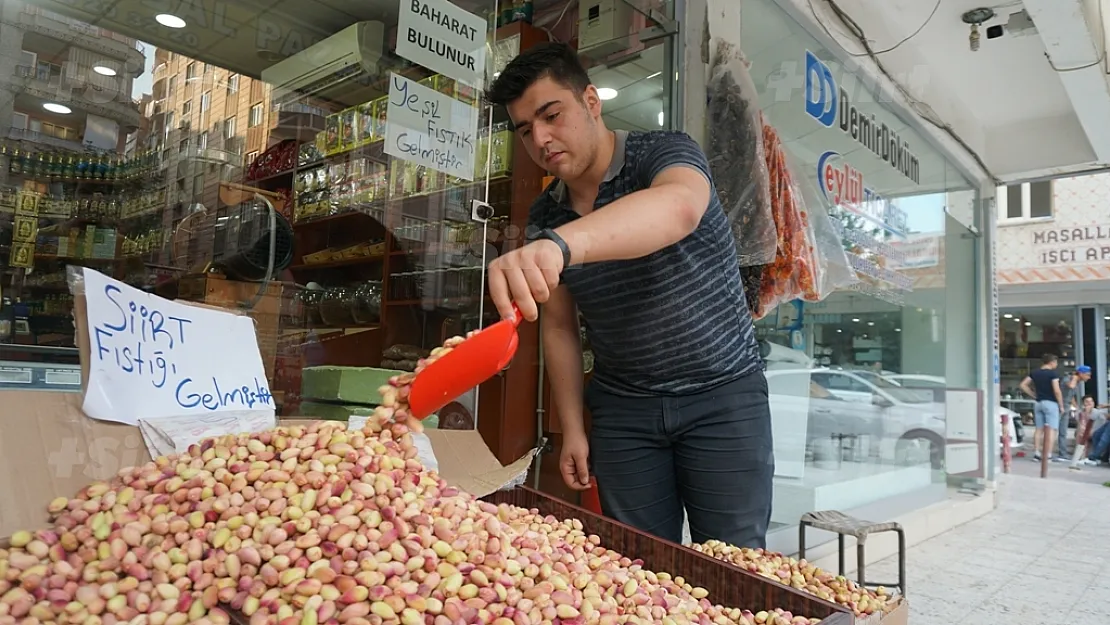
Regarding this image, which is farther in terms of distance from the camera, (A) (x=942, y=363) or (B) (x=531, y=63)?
(A) (x=942, y=363)

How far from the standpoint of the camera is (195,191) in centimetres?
244

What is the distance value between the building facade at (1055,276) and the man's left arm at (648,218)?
333 inches

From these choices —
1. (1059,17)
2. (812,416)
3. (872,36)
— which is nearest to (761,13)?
(872,36)

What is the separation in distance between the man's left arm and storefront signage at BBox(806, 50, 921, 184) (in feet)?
7.71

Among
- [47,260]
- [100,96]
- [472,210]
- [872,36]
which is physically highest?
[872,36]

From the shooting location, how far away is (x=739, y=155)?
2248mm

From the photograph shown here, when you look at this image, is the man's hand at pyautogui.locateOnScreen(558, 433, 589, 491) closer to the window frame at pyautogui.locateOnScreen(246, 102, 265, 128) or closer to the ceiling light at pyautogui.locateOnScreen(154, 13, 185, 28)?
the window frame at pyautogui.locateOnScreen(246, 102, 265, 128)

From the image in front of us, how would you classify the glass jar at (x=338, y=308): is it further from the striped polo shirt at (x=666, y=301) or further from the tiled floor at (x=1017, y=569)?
the tiled floor at (x=1017, y=569)

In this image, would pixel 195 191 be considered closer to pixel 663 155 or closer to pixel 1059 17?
pixel 663 155

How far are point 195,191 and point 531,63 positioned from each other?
5.80 ft

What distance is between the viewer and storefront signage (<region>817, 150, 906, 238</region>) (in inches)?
131

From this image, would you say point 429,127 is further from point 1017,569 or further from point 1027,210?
point 1027,210

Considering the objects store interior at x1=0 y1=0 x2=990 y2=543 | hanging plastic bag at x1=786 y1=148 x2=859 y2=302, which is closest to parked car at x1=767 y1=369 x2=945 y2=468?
store interior at x1=0 y1=0 x2=990 y2=543

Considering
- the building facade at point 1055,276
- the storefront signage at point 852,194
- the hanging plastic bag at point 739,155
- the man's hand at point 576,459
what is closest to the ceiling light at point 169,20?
the hanging plastic bag at point 739,155
